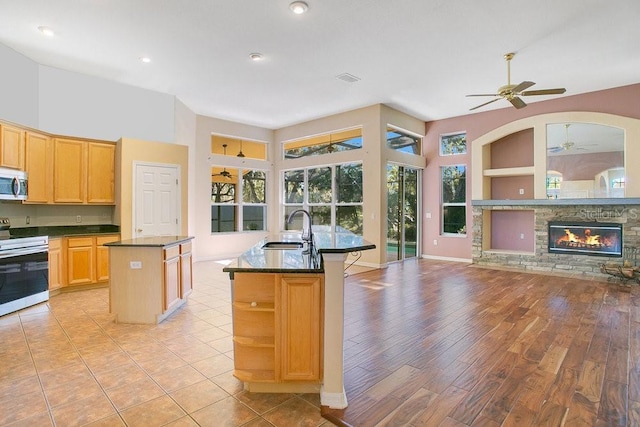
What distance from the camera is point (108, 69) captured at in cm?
521

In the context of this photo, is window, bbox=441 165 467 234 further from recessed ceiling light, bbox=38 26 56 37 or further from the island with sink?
recessed ceiling light, bbox=38 26 56 37

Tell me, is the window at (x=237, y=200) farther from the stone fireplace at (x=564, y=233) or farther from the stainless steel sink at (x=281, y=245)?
the stone fireplace at (x=564, y=233)

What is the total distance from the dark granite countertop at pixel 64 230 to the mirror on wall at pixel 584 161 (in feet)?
26.5

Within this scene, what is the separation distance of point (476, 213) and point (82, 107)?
7892 millimetres

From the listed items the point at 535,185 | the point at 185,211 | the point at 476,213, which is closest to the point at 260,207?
the point at 185,211

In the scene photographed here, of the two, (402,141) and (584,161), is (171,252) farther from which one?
(584,161)

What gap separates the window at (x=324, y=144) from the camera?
7574 mm

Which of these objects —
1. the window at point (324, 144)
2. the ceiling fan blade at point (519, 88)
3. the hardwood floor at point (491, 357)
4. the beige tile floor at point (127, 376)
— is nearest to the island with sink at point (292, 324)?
the beige tile floor at point (127, 376)

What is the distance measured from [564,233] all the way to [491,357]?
4.93 metres

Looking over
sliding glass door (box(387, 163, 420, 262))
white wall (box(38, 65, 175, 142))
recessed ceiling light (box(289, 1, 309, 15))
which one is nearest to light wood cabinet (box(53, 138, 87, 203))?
white wall (box(38, 65, 175, 142))

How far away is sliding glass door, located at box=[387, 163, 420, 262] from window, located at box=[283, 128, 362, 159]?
102cm

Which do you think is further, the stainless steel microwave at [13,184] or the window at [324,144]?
the window at [324,144]

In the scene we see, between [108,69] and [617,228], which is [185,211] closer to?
[108,69]

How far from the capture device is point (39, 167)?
4.83 meters
